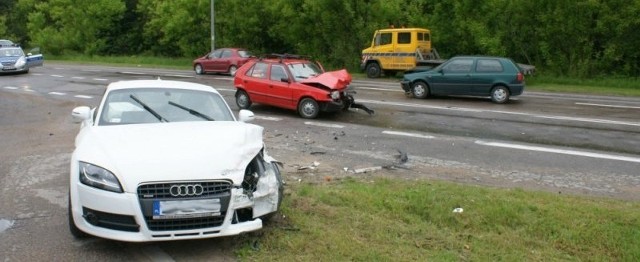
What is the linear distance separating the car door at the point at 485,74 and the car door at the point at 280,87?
21.7 feet

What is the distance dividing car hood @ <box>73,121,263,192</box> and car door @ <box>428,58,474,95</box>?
1351cm

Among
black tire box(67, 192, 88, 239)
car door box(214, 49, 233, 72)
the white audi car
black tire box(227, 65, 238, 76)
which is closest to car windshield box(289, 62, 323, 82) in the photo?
the white audi car

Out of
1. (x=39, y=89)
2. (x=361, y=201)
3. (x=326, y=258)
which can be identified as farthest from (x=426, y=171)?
(x=39, y=89)

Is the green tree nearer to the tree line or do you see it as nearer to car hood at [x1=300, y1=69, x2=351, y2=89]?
the tree line

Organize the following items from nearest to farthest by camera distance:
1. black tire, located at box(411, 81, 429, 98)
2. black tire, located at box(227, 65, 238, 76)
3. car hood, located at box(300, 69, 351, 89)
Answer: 1. car hood, located at box(300, 69, 351, 89)
2. black tire, located at box(411, 81, 429, 98)
3. black tire, located at box(227, 65, 238, 76)

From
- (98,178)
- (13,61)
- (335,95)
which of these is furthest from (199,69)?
(98,178)

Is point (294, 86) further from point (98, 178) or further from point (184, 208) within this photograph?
point (184, 208)

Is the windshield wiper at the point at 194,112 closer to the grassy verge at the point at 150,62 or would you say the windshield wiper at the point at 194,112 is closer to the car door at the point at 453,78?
the car door at the point at 453,78

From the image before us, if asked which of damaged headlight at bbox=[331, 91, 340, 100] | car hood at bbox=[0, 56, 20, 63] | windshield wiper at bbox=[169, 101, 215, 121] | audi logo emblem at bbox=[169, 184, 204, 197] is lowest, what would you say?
audi logo emblem at bbox=[169, 184, 204, 197]

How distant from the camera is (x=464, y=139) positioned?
11.8 m

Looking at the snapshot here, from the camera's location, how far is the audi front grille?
4.84m

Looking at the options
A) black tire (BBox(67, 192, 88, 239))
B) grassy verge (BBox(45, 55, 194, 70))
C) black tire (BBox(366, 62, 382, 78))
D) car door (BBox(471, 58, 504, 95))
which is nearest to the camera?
black tire (BBox(67, 192, 88, 239))

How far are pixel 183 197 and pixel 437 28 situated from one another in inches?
1108

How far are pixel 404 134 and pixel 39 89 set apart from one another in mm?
15908
